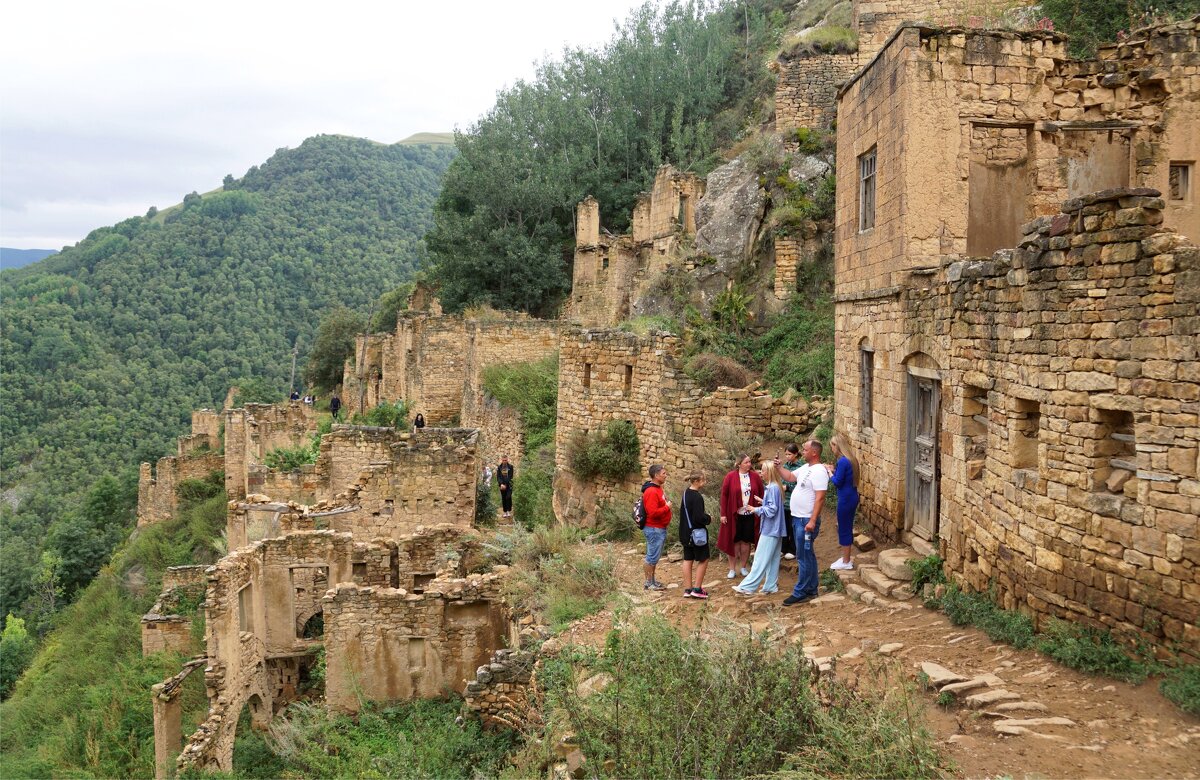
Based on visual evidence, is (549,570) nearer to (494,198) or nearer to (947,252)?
(947,252)

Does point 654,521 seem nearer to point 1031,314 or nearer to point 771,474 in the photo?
point 771,474

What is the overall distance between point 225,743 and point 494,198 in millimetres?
23112

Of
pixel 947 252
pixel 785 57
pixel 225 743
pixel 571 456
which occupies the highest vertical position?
pixel 785 57

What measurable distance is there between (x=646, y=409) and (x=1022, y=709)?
7.82 metres

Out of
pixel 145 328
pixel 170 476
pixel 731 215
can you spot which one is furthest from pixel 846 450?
pixel 145 328

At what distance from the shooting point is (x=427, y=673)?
964 centimetres

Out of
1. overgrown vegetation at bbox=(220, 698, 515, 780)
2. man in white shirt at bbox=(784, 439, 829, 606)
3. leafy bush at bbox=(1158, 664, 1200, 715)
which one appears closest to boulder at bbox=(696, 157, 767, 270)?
man in white shirt at bbox=(784, 439, 829, 606)

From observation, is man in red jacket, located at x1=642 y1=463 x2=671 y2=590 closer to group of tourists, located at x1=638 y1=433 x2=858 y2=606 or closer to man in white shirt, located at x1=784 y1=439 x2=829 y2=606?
group of tourists, located at x1=638 y1=433 x2=858 y2=606

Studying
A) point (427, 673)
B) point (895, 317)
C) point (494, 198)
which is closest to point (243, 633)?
point (427, 673)

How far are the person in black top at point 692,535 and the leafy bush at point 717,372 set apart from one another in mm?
5222

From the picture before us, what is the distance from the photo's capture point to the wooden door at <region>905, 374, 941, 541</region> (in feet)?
24.8

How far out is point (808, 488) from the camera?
24.9 ft

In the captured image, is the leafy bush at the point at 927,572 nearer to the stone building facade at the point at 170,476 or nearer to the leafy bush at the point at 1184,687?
the leafy bush at the point at 1184,687

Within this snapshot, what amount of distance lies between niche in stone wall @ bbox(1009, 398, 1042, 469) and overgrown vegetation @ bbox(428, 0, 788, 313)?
2180 cm
